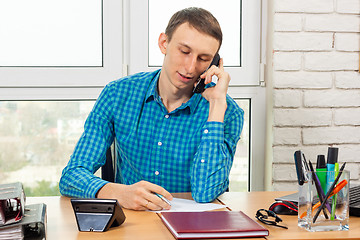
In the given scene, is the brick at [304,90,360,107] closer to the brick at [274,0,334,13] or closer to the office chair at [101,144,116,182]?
the brick at [274,0,334,13]

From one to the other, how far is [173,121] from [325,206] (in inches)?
30.7

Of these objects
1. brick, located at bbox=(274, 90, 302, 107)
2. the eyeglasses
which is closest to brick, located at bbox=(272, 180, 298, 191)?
brick, located at bbox=(274, 90, 302, 107)

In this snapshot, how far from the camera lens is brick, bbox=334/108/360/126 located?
2.22 metres

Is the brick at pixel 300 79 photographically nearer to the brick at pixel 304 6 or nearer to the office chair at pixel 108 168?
the brick at pixel 304 6

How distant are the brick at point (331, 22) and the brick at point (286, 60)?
5.2 inches

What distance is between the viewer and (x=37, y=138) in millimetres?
2238

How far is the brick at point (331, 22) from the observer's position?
2.19 meters

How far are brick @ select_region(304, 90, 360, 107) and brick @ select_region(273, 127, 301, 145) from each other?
5.3 inches

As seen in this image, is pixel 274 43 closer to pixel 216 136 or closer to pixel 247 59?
pixel 247 59

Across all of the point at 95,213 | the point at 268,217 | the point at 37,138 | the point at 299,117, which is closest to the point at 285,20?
the point at 299,117

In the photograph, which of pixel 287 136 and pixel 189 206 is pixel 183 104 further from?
pixel 287 136

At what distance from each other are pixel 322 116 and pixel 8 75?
1.44 meters

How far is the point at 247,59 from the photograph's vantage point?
233 cm

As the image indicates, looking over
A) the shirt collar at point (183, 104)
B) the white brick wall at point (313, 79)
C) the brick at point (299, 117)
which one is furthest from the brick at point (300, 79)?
the shirt collar at point (183, 104)
